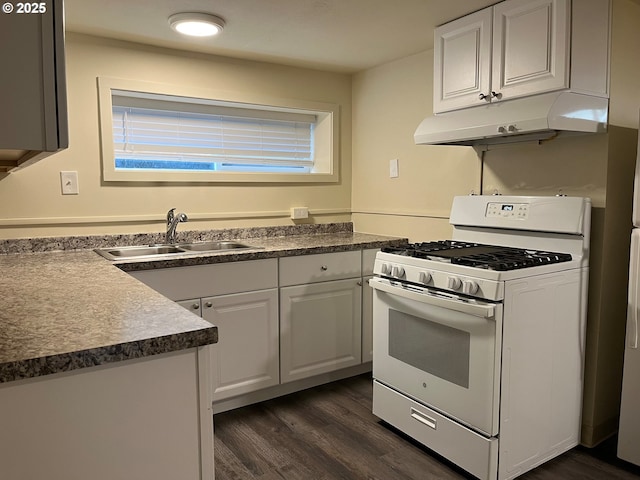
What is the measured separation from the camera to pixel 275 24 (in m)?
2.41

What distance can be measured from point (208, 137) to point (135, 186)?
1.99 ft

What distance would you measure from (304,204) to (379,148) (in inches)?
25.9

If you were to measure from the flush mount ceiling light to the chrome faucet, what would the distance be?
981mm

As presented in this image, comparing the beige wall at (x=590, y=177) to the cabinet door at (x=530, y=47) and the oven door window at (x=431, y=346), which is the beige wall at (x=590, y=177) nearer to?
the cabinet door at (x=530, y=47)

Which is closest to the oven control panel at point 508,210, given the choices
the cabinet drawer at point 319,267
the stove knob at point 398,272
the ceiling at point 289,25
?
the stove knob at point 398,272

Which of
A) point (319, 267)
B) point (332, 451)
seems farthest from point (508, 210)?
point (332, 451)

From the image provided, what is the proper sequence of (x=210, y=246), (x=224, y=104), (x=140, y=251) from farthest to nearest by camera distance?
1. (x=224, y=104)
2. (x=210, y=246)
3. (x=140, y=251)

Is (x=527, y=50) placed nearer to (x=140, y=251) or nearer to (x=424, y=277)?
(x=424, y=277)

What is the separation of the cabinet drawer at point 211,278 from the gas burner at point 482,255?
68 cm

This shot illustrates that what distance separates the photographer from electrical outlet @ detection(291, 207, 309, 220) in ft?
10.8

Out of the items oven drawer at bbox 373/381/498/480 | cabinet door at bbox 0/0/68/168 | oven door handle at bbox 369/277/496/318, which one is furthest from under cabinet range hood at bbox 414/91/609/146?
cabinet door at bbox 0/0/68/168

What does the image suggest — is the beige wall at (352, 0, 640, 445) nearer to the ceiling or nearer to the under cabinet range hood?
the under cabinet range hood

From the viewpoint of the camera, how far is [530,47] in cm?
203

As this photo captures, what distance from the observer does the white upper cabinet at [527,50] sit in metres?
1.92
